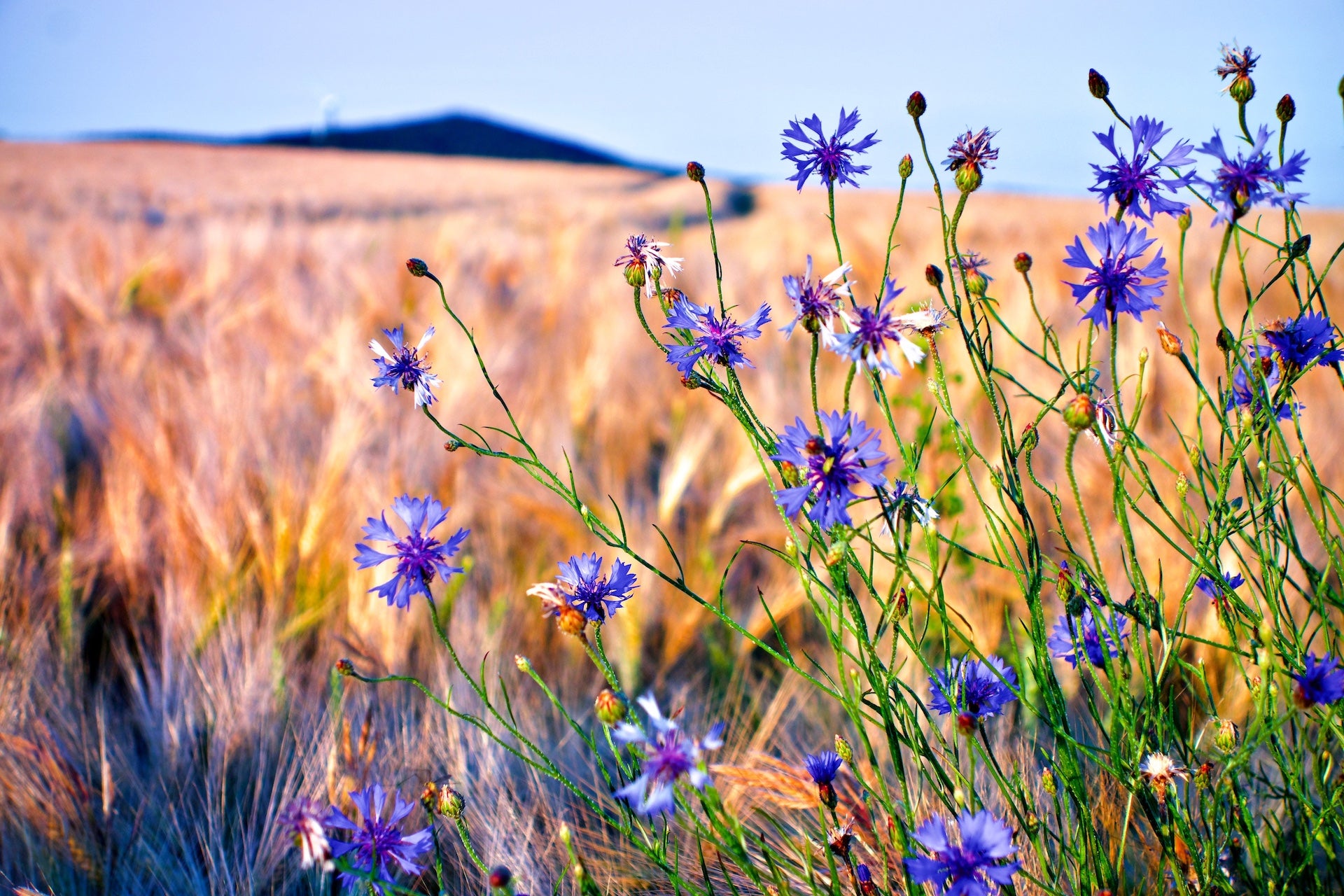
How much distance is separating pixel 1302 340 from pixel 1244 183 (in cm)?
18

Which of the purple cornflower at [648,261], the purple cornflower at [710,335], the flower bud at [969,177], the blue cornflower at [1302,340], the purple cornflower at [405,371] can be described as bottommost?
the purple cornflower at [405,371]

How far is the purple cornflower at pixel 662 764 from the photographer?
1.71 ft

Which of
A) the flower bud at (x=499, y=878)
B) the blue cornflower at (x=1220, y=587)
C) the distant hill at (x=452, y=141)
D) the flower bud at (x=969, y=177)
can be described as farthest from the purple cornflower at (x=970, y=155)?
the distant hill at (x=452, y=141)

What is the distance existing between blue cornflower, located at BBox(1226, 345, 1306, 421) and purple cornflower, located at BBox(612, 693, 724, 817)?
56 centimetres

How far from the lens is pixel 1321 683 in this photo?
65cm

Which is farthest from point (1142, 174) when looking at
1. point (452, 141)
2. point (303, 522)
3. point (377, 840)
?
point (452, 141)

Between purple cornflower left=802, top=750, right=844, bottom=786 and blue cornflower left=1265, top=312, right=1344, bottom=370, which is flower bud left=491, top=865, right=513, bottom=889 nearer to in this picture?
purple cornflower left=802, top=750, right=844, bottom=786

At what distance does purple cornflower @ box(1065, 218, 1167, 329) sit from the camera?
2.14 feet

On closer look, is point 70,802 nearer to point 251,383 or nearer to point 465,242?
point 251,383

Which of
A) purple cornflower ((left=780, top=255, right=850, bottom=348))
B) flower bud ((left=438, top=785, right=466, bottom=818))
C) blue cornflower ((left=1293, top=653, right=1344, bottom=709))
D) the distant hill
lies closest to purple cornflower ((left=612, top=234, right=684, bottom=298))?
purple cornflower ((left=780, top=255, right=850, bottom=348))

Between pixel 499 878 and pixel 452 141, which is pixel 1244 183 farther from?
pixel 452 141

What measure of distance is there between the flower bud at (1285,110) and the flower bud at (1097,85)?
165 millimetres

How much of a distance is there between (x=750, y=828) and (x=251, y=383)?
175 centimetres

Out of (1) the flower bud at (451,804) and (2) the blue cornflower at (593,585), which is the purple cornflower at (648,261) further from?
(1) the flower bud at (451,804)
